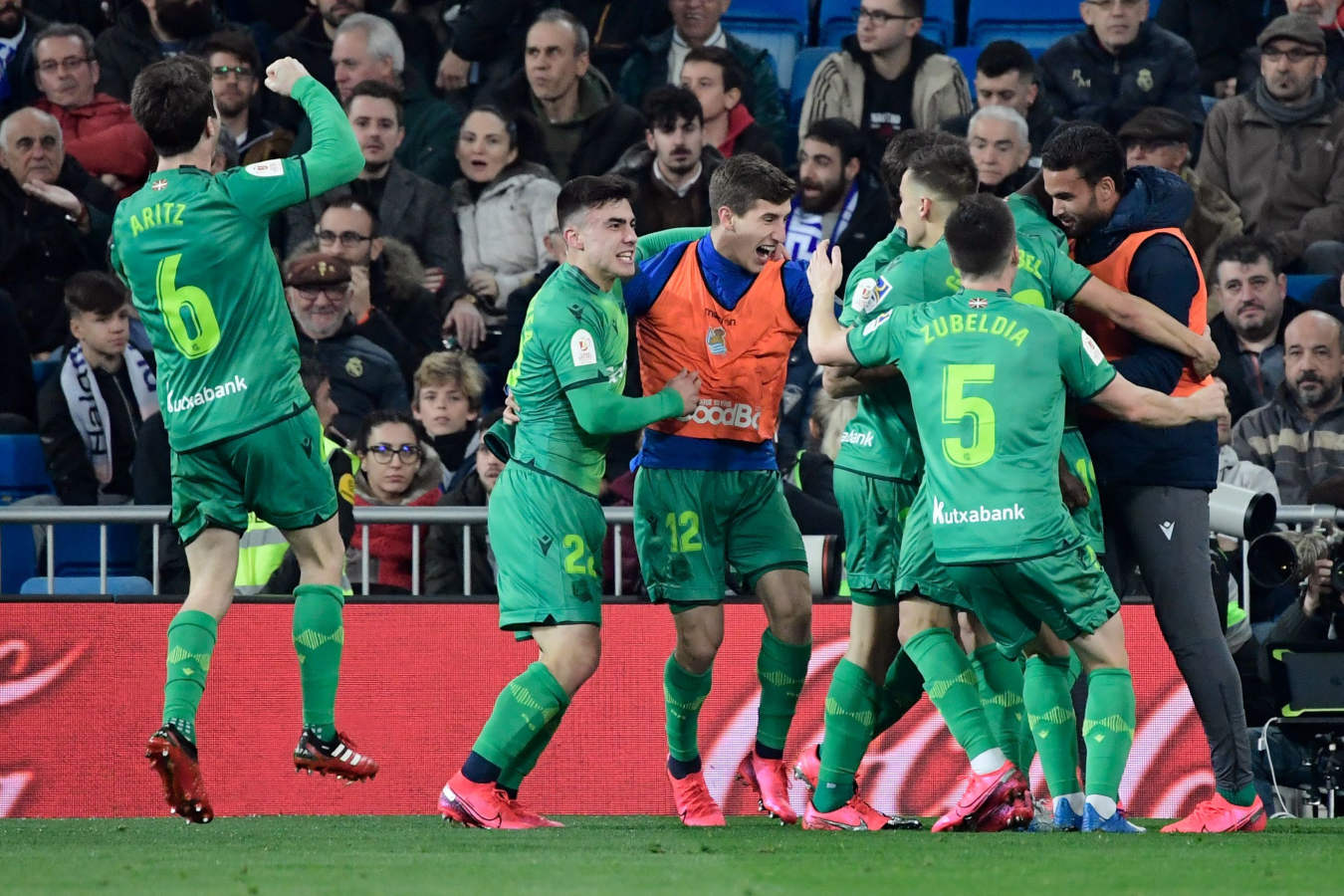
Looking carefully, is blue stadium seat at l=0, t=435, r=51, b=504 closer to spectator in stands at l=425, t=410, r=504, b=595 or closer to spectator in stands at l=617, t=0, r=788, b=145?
spectator in stands at l=425, t=410, r=504, b=595

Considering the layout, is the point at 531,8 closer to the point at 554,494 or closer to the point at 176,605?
the point at 176,605

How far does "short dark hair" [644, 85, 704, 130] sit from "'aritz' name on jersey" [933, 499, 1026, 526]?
5.51 metres

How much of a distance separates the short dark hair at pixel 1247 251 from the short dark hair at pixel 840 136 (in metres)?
2.10

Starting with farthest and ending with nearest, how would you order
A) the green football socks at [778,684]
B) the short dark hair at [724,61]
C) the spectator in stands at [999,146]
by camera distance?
the short dark hair at [724,61]
the spectator in stands at [999,146]
the green football socks at [778,684]

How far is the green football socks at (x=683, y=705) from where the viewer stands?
7.64 metres

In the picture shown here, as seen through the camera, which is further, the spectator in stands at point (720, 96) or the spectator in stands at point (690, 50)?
the spectator in stands at point (690, 50)

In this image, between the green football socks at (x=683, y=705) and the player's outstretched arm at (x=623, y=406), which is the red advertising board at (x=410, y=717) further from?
the player's outstretched arm at (x=623, y=406)

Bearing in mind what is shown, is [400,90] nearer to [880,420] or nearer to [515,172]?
[515,172]

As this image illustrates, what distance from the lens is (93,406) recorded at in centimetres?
1068

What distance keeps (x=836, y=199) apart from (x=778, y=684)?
483cm

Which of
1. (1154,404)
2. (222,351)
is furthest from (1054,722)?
(222,351)

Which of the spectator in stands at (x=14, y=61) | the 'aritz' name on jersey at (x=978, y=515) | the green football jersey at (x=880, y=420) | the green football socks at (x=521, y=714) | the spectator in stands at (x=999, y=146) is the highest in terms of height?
the spectator in stands at (x=14, y=61)

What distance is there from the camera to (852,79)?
42.4ft

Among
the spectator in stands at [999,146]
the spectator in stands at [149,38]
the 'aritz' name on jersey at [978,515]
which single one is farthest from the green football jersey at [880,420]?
the spectator in stands at [149,38]
